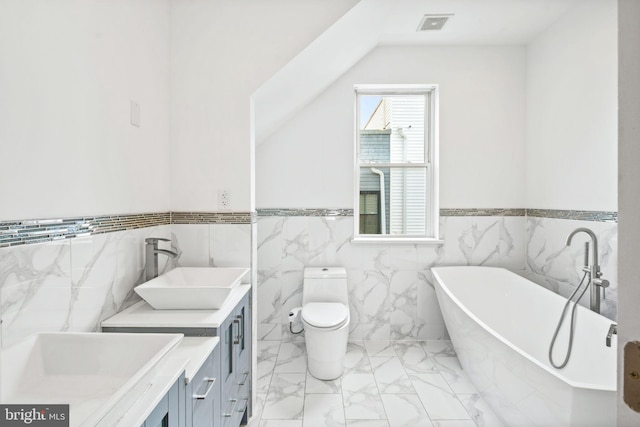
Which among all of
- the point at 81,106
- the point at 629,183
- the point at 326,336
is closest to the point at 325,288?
the point at 326,336

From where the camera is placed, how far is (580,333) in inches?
77.4

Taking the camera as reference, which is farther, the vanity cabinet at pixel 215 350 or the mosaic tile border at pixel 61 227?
the vanity cabinet at pixel 215 350

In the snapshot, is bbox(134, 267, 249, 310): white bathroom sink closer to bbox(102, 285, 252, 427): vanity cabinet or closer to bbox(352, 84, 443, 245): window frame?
bbox(102, 285, 252, 427): vanity cabinet

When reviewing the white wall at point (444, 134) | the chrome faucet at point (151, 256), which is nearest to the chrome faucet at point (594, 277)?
the white wall at point (444, 134)

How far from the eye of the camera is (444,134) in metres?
2.97

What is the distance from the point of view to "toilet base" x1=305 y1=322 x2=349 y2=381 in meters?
2.25

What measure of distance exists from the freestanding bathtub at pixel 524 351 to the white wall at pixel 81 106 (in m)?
2.03

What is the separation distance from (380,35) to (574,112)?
1.59 meters

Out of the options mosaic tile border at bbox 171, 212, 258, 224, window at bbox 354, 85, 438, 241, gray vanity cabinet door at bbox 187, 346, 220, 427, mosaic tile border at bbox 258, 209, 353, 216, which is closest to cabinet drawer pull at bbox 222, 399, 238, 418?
gray vanity cabinet door at bbox 187, 346, 220, 427

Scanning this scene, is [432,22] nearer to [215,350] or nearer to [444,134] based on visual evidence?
[444,134]

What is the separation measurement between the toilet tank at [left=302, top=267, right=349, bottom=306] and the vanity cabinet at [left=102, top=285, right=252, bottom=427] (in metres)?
0.95

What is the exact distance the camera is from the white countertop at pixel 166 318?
1.36 metres

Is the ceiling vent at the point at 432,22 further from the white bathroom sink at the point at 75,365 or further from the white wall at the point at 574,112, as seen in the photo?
the white bathroom sink at the point at 75,365

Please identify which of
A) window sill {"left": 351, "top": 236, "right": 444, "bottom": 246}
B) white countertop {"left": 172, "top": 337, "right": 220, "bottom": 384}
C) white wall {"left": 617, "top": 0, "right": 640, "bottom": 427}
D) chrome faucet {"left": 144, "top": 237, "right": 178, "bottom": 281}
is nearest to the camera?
white wall {"left": 617, "top": 0, "right": 640, "bottom": 427}
